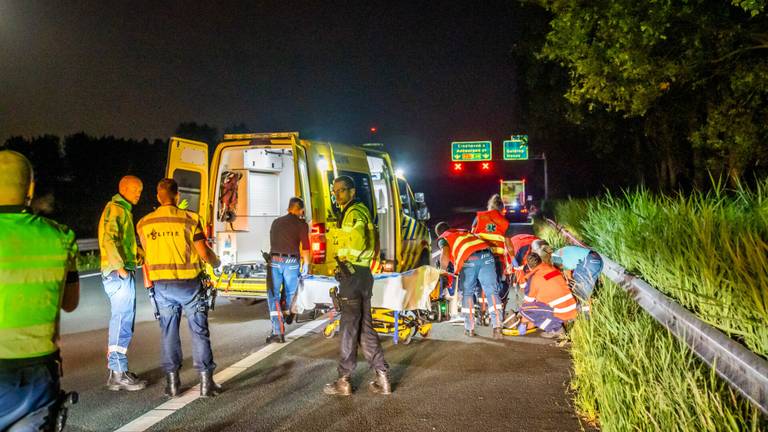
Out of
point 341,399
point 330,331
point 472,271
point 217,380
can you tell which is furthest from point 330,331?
point 341,399

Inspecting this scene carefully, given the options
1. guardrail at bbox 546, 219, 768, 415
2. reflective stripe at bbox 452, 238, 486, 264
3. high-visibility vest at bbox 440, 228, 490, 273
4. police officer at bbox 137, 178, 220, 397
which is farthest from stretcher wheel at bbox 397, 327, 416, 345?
guardrail at bbox 546, 219, 768, 415

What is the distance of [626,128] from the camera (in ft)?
86.4

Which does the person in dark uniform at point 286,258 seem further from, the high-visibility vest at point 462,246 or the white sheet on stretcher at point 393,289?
the high-visibility vest at point 462,246

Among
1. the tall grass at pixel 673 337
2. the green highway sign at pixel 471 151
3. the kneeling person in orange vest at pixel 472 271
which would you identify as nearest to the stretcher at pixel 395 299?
the kneeling person in orange vest at pixel 472 271

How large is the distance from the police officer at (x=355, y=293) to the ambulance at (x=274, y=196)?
2.52 m

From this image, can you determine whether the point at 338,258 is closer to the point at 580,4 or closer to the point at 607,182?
the point at 580,4

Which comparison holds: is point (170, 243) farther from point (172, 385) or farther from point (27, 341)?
point (27, 341)

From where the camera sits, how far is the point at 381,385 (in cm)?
551

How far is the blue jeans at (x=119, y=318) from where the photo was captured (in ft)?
18.7

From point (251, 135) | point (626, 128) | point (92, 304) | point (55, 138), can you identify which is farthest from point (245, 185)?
point (55, 138)

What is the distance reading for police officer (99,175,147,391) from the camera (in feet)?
18.6

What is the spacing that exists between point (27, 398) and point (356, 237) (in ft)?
10.4

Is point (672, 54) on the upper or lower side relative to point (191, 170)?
upper

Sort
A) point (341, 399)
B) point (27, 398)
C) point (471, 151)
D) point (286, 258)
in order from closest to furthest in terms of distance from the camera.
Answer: point (27, 398) → point (341, 399) → point (286, 258) → point (471, 151)
